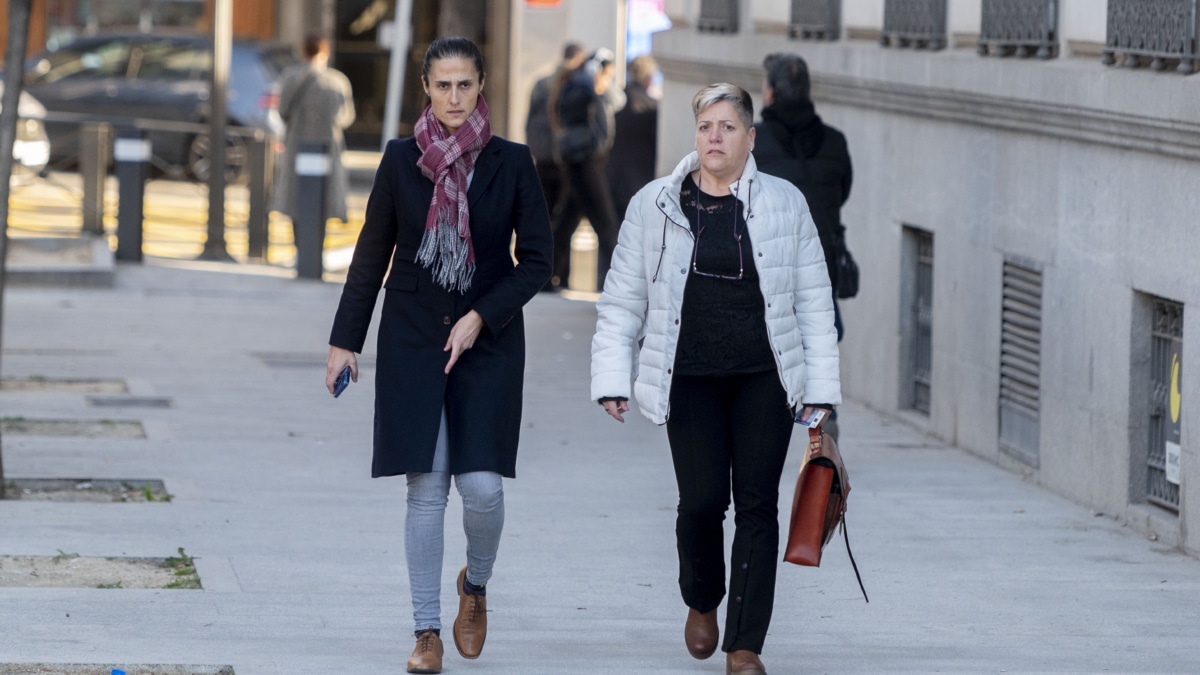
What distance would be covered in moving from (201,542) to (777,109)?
284cm

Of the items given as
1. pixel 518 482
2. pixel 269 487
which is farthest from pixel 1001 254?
pixel 269 487

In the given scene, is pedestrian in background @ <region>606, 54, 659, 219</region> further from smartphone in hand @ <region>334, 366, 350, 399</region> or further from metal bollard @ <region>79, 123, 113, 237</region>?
smartphone in hand @ <region>334, 366, 350, 399</region>

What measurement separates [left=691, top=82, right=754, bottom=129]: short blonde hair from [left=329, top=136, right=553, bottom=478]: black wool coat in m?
0.51

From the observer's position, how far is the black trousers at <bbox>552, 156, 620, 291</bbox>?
1639 centimetres

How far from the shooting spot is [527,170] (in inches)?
233

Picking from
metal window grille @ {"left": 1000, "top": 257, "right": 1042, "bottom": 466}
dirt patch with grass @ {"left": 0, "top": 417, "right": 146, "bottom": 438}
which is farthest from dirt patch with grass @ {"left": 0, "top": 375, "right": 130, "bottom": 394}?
metal window grille @ {"left": 1000, "top": 257, "right": 1042, "bottom": 466}

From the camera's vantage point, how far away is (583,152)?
16.2 m

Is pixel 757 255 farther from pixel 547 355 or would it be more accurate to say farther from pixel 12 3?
pixel 547 355

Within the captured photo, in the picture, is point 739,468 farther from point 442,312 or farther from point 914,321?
point 914,321

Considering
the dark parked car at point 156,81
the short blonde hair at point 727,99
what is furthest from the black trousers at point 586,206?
the short blonde hair at point 727,99

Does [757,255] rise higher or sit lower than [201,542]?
higher

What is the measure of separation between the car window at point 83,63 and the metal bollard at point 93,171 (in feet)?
30.2

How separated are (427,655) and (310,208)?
1146 cm

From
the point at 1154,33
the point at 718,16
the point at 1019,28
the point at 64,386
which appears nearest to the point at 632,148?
the point at 718,16
